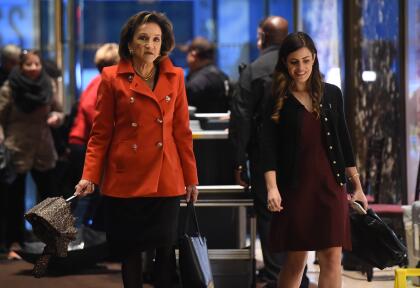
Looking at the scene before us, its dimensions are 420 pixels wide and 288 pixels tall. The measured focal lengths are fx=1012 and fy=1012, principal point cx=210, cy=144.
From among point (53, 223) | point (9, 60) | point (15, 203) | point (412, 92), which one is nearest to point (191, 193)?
point (53, 223)

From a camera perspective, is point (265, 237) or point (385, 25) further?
point (385, 25)

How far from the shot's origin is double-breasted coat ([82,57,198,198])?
14.9 ft

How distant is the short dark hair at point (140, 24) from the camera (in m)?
4.61

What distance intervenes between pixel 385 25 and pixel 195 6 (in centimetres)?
635

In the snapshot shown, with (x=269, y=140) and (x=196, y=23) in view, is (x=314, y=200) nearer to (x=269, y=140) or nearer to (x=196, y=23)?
(x=269, y=140)

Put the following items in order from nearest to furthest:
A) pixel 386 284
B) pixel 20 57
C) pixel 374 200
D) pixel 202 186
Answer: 1. pixel 202 186
2. pixel 386 284
3. pixel 374 200
4. pixel 20 57

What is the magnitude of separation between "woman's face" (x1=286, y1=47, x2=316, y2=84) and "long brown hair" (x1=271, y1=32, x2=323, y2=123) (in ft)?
0.07

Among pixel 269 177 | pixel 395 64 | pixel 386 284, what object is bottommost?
pixel 386 284

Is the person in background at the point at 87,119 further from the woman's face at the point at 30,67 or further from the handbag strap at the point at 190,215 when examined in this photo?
the handbag strap at the point at 190,215

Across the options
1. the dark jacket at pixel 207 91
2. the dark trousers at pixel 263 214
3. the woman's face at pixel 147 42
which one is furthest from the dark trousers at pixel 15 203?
the woman's face at pixel 147 42

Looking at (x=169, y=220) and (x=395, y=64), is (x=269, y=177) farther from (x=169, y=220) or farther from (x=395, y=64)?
Answer: (x=395, y=64)

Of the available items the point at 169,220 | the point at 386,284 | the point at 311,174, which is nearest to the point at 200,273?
the point at 169,220

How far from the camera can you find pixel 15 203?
27.3ft

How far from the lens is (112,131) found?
15.1 feet
